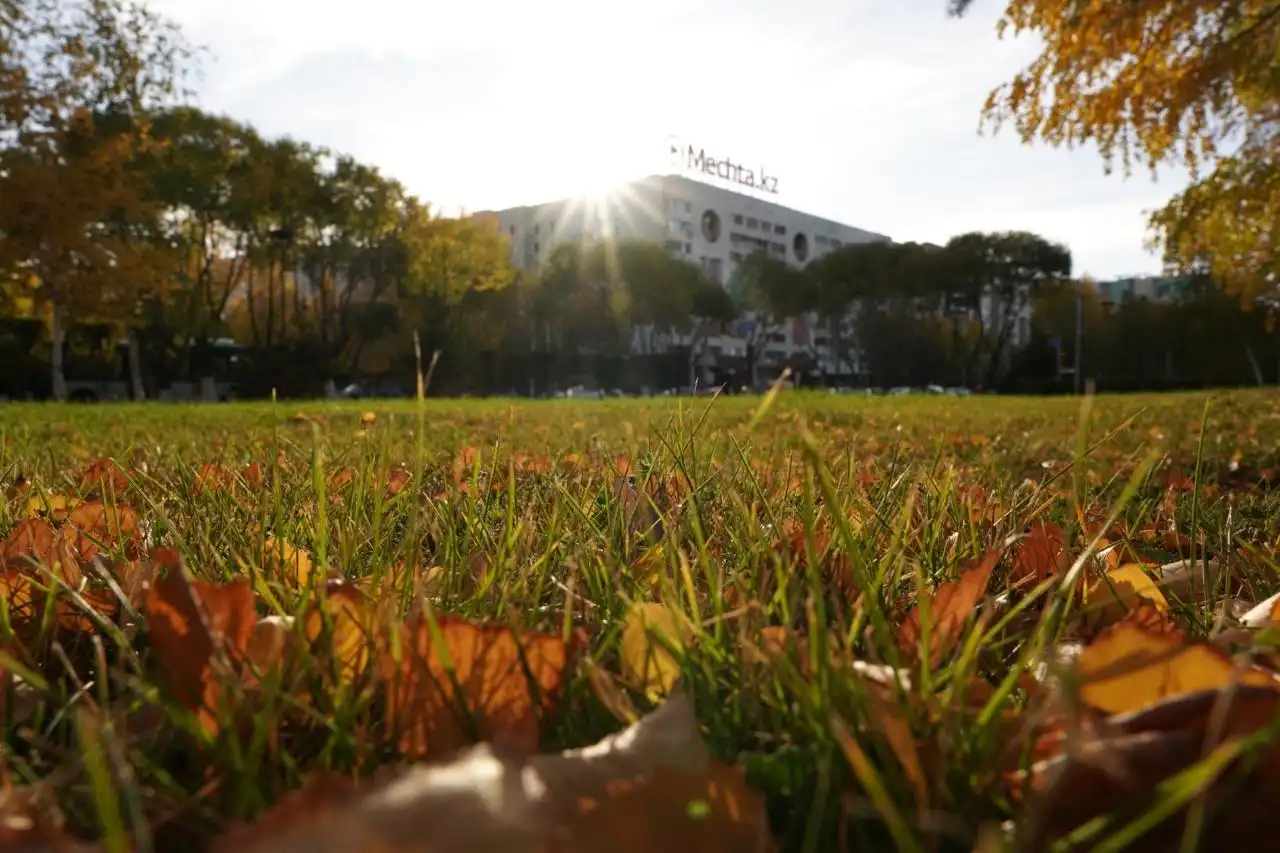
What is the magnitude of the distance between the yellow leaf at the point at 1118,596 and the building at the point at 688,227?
70416 millimetres

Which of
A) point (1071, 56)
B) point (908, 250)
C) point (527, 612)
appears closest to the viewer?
point (527, 612)

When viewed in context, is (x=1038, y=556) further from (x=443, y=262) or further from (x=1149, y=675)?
(x=443, y=262)

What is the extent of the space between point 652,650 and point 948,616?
0.32 meters

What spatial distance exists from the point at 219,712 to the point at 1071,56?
336 inches

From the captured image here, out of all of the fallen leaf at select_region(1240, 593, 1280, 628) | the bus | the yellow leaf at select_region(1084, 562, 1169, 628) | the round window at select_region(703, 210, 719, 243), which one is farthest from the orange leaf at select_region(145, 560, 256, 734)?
the round window at select_region(703, 210, 719, 243)

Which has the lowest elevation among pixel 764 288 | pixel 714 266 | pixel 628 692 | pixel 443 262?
pixel 628 692

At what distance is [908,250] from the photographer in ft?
185

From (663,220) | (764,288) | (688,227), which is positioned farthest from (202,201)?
(688,227)

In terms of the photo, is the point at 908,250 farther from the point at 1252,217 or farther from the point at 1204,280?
the point at 1252,217

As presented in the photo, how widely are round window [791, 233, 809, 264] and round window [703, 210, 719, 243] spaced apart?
13513 millimetres

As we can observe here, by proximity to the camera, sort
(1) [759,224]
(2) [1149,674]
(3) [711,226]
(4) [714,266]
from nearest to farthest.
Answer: (2) [1149,674] < (3) [711,226] < (4) [714,266] < (1) [759,224]

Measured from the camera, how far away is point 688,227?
82.6m

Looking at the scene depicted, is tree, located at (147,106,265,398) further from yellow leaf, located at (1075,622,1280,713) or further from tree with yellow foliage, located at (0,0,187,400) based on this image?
yellow leaf, located at (1075,622,1280,713)

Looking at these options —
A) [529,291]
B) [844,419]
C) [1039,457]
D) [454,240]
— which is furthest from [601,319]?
[1039,457]
